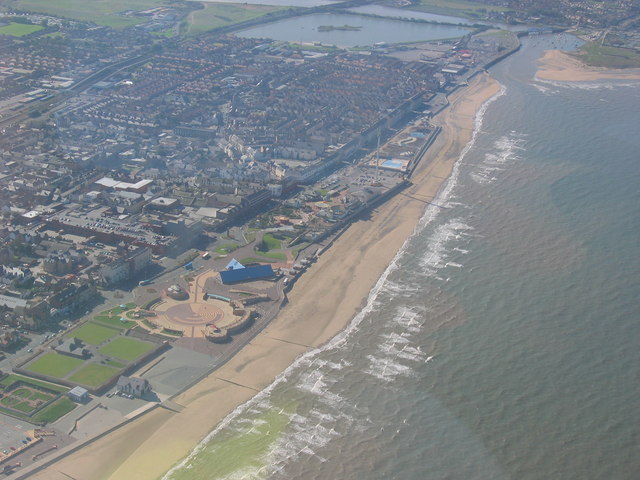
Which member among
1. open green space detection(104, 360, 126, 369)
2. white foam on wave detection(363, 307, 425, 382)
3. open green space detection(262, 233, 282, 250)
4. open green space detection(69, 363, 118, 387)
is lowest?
open green space detection(69, 363, 118, 387)

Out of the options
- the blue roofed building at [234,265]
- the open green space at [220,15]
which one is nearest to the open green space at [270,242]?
the blue roofed building at [234,265]

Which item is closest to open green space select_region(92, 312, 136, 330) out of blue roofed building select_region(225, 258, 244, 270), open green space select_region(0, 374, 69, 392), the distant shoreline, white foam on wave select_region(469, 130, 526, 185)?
open green space select_region(0, 374, 69, 392)

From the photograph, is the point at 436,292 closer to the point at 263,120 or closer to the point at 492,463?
the point at 492,463

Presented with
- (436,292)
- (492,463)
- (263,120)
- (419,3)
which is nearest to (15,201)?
(263,120)

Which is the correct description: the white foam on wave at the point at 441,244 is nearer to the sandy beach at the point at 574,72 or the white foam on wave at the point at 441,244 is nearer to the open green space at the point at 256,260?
the open green space at the point at 256,260

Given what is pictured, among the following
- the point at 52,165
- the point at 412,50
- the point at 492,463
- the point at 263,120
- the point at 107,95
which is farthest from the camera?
the point at 412,50

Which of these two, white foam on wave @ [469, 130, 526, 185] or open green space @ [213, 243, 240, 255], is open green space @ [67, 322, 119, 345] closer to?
open green space @ [213, 243, 240, 255]
